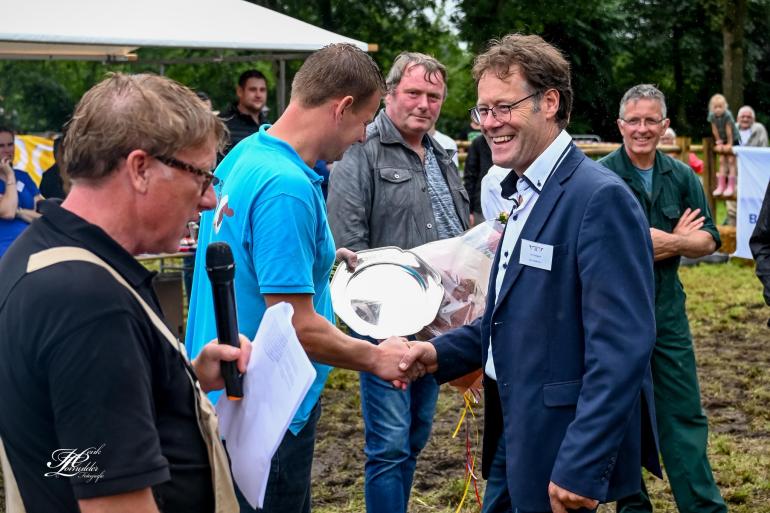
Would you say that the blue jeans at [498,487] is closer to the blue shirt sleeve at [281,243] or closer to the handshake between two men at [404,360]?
the handshake between two men at [404,360]

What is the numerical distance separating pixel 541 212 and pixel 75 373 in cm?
154

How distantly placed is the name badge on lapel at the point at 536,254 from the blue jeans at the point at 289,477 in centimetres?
87

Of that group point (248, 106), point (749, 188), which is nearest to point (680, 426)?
point (248, 106)

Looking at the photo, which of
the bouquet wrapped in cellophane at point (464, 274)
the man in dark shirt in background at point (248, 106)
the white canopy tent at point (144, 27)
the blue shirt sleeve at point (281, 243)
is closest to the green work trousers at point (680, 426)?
the bouquet wrapped in cellophane at point (464, 274)

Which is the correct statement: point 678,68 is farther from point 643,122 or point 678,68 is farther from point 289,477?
point 289,477

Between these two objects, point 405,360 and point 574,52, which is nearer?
point 405,360

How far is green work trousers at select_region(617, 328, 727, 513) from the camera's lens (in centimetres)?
465

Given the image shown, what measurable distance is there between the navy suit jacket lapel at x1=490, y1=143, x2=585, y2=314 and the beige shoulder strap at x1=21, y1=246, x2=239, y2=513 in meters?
1.11

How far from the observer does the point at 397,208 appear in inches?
186

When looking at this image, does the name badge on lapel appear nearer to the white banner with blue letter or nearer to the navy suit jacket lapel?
the navy suit jacket lapel

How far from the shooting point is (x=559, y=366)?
2.78 meters

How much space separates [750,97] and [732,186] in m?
28.5

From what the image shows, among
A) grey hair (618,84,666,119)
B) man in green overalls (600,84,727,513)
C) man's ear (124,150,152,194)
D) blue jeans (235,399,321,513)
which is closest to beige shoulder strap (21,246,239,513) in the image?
man's ear (124,150,152,194)

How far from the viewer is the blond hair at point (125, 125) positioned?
1.83m
